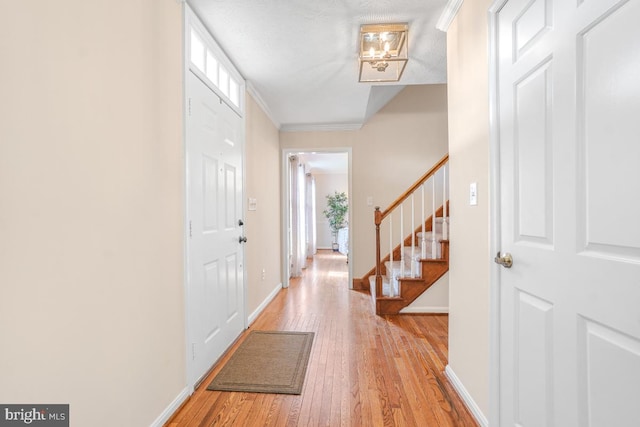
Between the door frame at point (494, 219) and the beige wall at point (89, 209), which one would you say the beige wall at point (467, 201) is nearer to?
the door frame at point (494, 219)

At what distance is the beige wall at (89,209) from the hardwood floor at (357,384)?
37cm

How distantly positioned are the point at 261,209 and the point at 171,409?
2.20 m

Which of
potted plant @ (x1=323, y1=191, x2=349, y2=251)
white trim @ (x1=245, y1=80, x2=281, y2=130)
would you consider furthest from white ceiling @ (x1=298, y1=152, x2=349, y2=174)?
white trim @ (x1=245, y1=80, x2=281, y2=130)

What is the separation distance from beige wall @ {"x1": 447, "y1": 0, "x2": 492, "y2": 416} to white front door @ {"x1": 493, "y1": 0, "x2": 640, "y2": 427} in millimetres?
161

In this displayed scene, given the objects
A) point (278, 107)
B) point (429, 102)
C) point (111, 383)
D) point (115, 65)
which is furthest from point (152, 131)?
point (429, 102)

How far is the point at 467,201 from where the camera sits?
1.78 m

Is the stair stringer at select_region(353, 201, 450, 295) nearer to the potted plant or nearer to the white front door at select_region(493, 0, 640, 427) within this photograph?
the white front door at select_region(493, 0, 640, 427)

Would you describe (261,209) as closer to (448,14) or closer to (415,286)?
(415,286)

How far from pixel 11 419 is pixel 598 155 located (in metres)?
1.82

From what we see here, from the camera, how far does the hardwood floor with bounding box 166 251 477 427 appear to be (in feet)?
5.42

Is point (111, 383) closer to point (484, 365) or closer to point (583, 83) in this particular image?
point (484, 365)

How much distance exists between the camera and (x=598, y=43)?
2.88ft

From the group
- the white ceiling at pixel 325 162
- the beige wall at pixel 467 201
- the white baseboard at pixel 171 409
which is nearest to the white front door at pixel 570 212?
the beige wall at pixel 467 201

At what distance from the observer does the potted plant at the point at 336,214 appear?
884 centimetres
